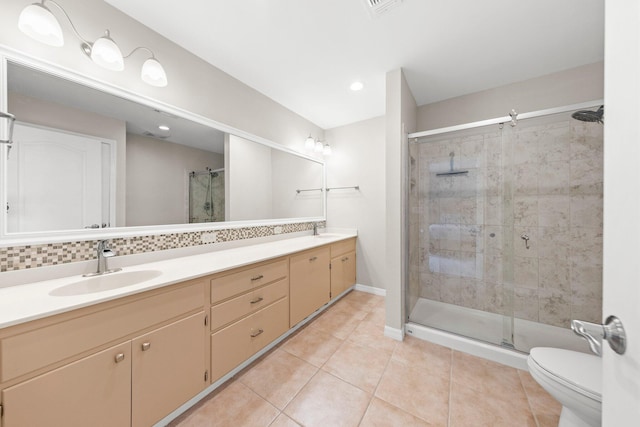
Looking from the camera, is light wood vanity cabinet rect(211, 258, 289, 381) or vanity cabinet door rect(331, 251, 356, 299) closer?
light wood vanity cabinet rect(211, 258, 289, 381)

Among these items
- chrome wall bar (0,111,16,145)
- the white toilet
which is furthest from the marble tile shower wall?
chrome wall bar (0,111,16,145)

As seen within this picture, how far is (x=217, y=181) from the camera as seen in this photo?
196 cm

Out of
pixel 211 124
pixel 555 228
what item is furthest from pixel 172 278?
pixel 555 228

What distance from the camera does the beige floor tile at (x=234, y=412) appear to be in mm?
1200

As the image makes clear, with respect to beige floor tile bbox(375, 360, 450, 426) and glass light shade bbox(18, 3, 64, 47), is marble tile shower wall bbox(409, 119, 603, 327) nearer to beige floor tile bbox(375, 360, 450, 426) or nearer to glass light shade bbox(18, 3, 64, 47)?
beige floor tile bbox(375, 360, 450, 426)

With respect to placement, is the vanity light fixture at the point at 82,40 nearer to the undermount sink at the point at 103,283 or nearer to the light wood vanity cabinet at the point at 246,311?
the undermount sink at the point at 103,283

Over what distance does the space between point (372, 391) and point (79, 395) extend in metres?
1.47

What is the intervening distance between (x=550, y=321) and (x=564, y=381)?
1.50 m

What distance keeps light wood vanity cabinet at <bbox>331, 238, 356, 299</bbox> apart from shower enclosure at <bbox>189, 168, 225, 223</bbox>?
1272mm

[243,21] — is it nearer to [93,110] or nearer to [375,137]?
[93,110]

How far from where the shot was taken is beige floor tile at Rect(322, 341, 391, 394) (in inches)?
59.1

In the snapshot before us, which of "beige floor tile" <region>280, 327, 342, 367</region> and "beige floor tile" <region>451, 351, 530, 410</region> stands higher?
"beige floor tile" <region>280, 327, 342, 367</region>

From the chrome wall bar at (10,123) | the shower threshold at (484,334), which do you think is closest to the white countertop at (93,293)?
the chrome wall bar at (10,123)

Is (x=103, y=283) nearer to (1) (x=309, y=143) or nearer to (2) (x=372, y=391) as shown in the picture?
(2) (x=372, y=391)
